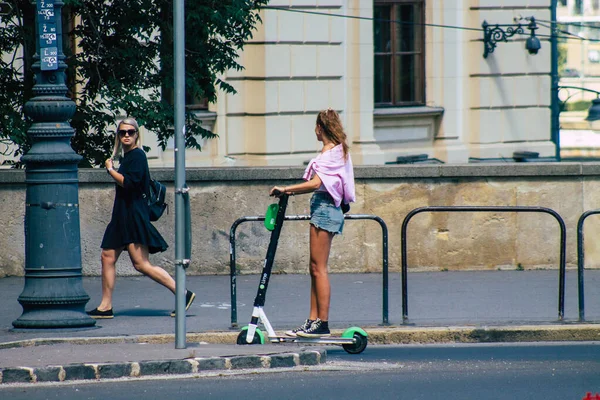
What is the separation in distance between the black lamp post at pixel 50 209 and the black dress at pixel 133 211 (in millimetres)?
559

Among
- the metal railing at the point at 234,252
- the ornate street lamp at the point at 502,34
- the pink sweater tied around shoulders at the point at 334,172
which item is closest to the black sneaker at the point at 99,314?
the metal railing at the point at 234,252

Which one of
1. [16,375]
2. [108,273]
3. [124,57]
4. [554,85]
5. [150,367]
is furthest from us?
[554,85]

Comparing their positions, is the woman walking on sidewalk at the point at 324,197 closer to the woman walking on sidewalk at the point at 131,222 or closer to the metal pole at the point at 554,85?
the woman walking on sidewalk at the point at 131,222

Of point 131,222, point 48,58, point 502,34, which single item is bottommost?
point 131,222

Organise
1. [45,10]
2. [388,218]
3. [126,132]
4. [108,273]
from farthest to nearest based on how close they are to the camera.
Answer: [388,218] → [108,273] → [126,132] → [45,10]

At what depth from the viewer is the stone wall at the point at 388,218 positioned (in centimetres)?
1202

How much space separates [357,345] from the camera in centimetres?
862

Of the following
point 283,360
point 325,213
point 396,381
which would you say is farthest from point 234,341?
point 396,381

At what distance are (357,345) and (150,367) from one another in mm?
1675

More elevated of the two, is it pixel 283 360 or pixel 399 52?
pixel 399 52

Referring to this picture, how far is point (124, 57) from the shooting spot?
13.3 metres

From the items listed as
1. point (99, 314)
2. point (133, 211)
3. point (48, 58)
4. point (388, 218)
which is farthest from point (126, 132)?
point (388, 218)

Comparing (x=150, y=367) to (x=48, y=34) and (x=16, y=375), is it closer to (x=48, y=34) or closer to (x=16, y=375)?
(x=16, y=375)

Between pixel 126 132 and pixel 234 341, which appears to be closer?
pixel 234 341
